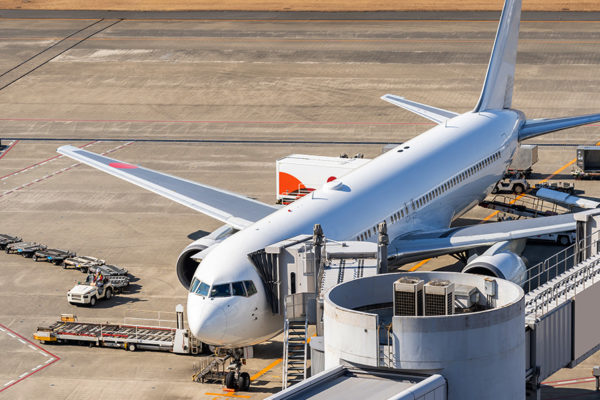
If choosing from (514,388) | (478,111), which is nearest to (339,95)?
(478,111)

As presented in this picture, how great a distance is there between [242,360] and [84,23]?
83.8m

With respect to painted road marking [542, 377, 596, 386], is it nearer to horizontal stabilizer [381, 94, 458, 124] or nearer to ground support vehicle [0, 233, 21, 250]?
horizontal stabilizer [381, 94, 458, 124]

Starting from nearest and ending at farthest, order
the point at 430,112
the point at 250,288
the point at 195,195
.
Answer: the point at 250,288 < the point at 195,195 < the point at 430,112

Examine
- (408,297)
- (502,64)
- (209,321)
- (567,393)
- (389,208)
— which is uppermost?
(502,64)

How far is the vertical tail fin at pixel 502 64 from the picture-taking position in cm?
5625

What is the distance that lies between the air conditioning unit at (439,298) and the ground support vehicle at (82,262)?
31.3m

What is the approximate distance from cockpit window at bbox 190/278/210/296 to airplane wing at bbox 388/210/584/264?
34.0ft

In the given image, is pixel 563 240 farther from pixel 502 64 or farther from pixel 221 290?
pixel 221 290

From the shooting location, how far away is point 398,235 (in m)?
44.8

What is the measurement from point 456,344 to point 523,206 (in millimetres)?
37343

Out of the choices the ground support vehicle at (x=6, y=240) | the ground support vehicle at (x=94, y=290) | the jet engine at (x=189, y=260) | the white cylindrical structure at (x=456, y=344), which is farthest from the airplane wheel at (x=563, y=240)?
the white cylindrical structure at (x=456, y=344)

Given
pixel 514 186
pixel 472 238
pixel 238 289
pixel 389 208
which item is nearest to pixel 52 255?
pixel 389 208

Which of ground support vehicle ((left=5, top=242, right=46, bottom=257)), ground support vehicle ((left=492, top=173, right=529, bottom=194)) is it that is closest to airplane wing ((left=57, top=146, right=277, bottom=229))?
ground support vehicle ((left=5, top=242, right=46, bottom=257))

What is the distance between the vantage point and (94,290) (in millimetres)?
46938
